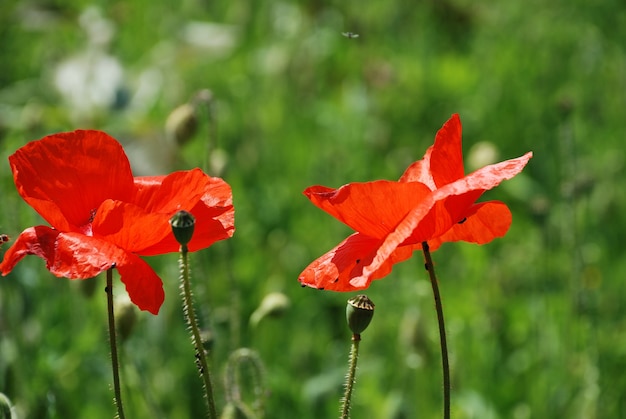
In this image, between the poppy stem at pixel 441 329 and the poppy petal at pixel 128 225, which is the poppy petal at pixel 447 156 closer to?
the poppy stem at pixel 441 329

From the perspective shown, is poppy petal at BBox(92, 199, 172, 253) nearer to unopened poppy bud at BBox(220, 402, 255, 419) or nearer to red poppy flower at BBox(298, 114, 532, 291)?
red poppy flower at BBox(298, 114, 532, 291)

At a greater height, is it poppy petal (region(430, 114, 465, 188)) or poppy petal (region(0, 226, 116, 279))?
poppy petal (region(430, 114, 465, 188))


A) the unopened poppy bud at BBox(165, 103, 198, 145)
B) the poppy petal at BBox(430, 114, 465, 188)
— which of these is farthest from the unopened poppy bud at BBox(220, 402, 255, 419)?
the unopened poppy bud at BBox(165, 103, 198, 145)

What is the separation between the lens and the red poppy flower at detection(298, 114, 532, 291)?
1.09 metres

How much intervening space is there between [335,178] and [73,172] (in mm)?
1986

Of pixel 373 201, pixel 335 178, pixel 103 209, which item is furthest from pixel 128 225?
pixel 335 178

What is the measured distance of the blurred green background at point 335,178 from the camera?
2.19 metres

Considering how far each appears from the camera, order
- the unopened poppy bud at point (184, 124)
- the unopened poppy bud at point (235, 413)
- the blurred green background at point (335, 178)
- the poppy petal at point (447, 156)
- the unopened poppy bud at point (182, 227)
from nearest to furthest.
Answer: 1. the unopened poppy bud at point (182, 227)
2. the poppy petal at point (447, 156)
3. the unopened poppy bud at point (235, 413)
4. the unopened poppy bud at point (184, 124)
5. the blurred green background at point (335, 178)

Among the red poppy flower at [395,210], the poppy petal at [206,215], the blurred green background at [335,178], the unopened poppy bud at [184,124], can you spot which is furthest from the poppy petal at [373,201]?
the unopened poppy bud at [184,124]

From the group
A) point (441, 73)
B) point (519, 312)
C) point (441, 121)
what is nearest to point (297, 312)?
point (519, 312)

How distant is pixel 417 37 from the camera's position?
4184mm

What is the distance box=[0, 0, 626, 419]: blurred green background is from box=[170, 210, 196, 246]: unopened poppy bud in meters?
0.55

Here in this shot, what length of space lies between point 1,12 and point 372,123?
1.49 meters

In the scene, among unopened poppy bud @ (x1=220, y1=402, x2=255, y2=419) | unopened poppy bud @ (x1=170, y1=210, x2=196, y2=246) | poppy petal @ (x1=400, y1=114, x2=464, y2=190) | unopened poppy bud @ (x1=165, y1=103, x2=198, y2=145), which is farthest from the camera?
unopened poppy bud @ (x1=165, y1=103, x2=198, y2=145)
